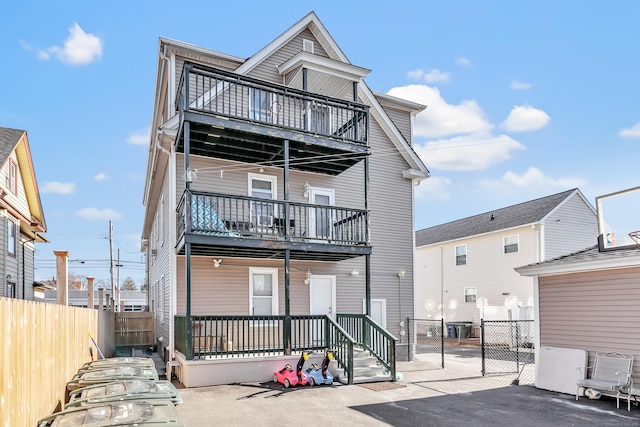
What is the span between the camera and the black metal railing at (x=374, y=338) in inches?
436

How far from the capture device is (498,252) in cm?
2341

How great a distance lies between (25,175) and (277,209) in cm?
1263

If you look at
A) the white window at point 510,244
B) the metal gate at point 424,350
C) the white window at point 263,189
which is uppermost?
the white window at point 263,189

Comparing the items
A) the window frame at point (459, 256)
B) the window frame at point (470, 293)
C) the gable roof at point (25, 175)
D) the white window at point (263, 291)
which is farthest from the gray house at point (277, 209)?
the window frame at point (459, 256)

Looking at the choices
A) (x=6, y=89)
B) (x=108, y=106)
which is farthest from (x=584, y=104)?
(x=6, y=89)

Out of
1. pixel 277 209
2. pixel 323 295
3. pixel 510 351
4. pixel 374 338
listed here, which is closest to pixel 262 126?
pixel 277 209

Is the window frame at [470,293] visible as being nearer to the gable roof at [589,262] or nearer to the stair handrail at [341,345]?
the gable roof at [589,262]

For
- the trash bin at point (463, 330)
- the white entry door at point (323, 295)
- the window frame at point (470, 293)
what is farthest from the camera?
the window frame at point (470, 293)

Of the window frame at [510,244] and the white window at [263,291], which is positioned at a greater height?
the window frame at [510,244]

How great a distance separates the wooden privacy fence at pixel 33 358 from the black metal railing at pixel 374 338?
671 centimetres

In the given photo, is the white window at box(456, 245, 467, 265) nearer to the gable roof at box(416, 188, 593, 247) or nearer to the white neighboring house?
the white neighboring house

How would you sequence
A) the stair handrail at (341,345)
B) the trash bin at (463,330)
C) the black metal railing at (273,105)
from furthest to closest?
the trash bin at (463,330), the black metal railing at (273,105), the stair handrail at (341,345)

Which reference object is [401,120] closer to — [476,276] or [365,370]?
[365,370]

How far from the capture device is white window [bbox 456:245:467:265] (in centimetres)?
2556
